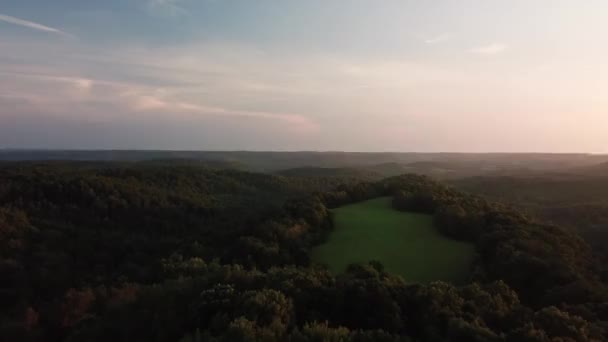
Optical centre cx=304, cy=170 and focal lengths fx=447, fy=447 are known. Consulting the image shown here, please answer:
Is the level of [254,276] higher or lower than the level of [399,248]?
higher

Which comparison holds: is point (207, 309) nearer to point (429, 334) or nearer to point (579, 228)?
point (429, 334)

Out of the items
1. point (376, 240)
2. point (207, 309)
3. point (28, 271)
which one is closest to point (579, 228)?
point (376, 240)

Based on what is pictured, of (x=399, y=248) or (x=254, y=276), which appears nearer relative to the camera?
(x=254, y=276)

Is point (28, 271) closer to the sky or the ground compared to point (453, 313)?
closer to the ground

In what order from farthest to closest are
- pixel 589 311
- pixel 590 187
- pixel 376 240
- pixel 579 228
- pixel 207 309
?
pixel 590 187, pixel 579 228, pixel 376 240, pixel 589 311, pixel 207 309
